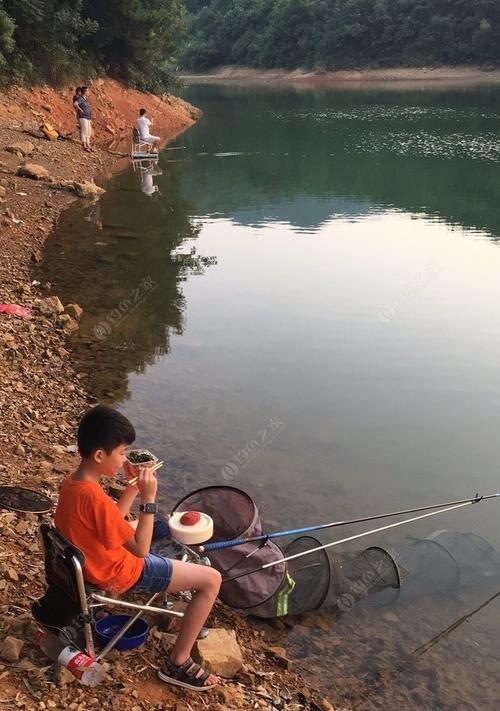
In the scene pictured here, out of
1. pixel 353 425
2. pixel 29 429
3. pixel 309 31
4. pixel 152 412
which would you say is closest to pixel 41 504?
pixel 29 429

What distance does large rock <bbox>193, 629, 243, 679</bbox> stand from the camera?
420 cm

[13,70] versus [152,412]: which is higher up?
[13,70]

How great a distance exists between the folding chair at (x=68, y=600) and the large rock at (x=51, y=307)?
7218 mm

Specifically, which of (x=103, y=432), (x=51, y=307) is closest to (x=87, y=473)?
(x=103, y=432)

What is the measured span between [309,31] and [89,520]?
381ft

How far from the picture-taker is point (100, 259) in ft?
47.8

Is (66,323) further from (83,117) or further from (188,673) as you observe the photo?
(83,117)

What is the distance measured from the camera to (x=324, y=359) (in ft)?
34.1

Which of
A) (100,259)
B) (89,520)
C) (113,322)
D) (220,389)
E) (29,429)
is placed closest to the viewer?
(89,520)

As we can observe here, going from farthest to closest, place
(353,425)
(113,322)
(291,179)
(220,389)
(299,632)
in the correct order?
(291,179) < (113,322) < (220,389) < (353,425) < (299,632)

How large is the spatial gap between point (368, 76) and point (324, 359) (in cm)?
9515

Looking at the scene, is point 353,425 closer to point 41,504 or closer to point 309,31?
point 41,504

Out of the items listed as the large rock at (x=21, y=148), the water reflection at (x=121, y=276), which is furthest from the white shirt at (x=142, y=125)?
the water reflection at (x=121, y=276)

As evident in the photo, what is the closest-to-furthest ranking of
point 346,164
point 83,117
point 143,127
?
point 83,117, point 143,127, point 346,164
